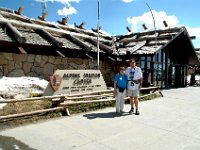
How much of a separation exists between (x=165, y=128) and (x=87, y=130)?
6.59 feet

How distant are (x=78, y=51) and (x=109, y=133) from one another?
7.44 meters

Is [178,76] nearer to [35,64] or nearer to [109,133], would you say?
[35,64]

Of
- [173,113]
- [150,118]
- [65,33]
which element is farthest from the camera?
[65,33]

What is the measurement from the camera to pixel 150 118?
23.9 ft

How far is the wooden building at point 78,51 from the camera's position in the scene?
33.0 feet

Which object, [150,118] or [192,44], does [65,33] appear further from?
[192,44]

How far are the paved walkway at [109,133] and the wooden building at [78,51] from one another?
438cm

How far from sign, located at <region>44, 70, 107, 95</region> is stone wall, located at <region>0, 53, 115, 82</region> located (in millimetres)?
2751

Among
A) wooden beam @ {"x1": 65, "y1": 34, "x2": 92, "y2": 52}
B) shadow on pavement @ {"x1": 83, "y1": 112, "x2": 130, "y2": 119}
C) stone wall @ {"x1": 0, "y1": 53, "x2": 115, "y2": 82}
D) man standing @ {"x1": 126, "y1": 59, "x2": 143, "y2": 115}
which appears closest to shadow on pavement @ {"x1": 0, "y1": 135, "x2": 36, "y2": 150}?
shadow on pavement @ {"x1": 83, "y1": 112, "x2": 130, "y2": 119}

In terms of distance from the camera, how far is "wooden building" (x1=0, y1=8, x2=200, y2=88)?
10.1 metres

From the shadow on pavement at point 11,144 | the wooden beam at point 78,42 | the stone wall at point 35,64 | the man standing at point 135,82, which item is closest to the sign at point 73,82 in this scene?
the man standing at point 135,82

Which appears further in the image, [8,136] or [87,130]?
[87,130]

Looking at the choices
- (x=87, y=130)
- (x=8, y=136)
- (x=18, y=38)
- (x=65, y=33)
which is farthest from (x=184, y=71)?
(x=8, y=136)

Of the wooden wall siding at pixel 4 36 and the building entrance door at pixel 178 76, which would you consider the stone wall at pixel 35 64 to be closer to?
the wooden wall siding at pixel 4 36
